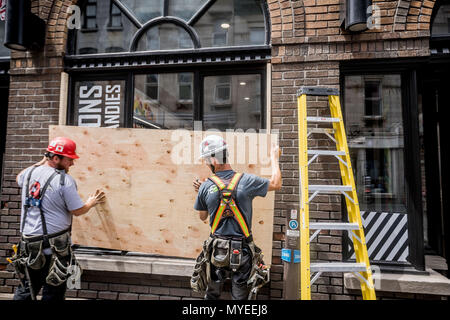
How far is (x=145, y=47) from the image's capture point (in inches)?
180

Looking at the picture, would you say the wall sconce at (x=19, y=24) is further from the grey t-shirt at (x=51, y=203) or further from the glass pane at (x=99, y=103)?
the grey t-shirt at (x=51, y=203)

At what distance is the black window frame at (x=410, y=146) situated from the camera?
3.85 meters

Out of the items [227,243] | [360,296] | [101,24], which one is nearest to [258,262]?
[227,243]

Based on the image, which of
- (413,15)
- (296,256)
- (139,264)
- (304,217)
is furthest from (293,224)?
(413,15)

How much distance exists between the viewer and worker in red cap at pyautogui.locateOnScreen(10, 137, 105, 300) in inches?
122

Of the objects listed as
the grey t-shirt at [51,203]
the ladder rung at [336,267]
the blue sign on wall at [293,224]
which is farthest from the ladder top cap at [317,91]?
the grey t-shirt at [51,203]

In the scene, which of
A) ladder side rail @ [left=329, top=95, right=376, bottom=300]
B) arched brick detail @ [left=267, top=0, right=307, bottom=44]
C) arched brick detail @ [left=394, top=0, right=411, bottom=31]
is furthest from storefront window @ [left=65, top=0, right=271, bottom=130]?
arched brick detail @ [left=394, top=0, right=411, bottom=31]

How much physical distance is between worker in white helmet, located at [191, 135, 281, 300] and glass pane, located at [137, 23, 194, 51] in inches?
81.8

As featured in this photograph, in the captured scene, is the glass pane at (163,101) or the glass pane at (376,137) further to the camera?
the glass pane at (163,101)

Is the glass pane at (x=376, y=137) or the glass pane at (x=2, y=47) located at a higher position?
the glass pane at (x=2, y=47)

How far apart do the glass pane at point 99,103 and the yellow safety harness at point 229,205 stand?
2.25 meters

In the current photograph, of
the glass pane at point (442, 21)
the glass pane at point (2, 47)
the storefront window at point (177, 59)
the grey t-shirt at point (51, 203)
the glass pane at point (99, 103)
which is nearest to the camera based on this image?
the grey t-shirt at point (51, 203)

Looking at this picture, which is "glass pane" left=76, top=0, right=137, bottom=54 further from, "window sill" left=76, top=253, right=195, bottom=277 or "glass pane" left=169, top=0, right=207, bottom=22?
"window sill" left=76, top=253, right=195, bottom=277
